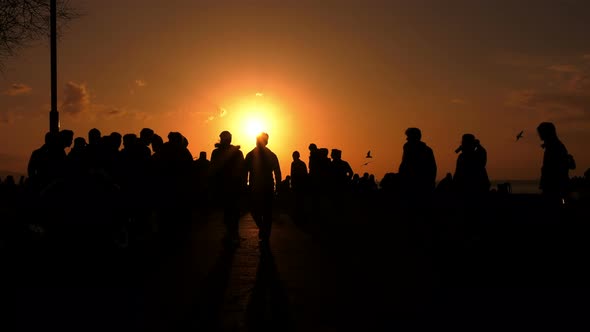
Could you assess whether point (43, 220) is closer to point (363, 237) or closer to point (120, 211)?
point (120, 211)

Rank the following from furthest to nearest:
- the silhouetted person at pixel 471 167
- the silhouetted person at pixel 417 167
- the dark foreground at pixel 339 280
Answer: the silhouetted person at pixel 417 167 → the silhouetted person at pixel 471 167 → the dark foreground at pixel 339 280

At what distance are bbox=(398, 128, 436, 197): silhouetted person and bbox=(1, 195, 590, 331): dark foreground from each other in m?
0.37

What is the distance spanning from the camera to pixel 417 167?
1359cm

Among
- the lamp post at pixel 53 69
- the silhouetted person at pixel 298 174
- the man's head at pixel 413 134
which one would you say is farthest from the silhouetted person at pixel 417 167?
the lamp post at pixel 53 69

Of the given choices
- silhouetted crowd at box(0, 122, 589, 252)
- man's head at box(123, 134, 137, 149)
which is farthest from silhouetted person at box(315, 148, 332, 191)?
man's head at box(123, 134, 137, 149)

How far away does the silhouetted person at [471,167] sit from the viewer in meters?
13.4

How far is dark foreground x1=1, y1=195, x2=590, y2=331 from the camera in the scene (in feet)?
23.3

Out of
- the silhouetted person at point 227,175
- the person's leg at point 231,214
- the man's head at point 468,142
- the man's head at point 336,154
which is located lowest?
the person's leg at point 231,214

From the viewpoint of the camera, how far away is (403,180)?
13.8 metres

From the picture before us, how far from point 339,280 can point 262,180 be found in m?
4.77

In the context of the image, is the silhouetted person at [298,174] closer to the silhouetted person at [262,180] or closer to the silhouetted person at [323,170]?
the silhouetted person at [323,170]

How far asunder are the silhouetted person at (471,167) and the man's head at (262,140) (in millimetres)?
3240

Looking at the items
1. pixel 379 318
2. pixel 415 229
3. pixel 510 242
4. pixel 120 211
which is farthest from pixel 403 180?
pixel 379 318

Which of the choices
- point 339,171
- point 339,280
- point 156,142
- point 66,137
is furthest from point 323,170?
point 339,280
